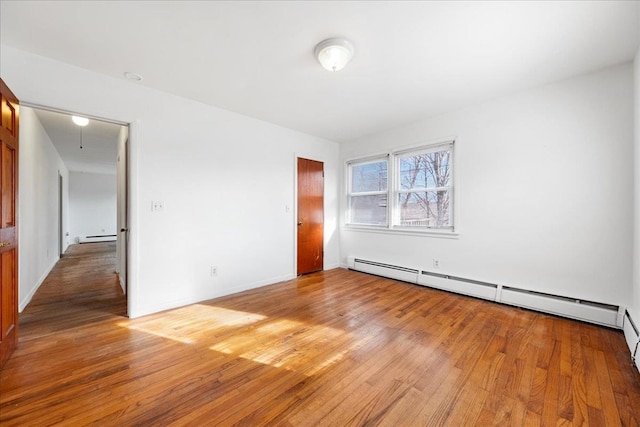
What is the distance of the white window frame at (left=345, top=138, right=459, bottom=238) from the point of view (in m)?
3.54

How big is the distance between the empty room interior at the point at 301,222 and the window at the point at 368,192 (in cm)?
20

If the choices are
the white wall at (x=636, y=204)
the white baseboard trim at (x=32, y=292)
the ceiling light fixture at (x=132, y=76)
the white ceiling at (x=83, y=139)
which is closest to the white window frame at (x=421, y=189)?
the white wall at (x=636, y=204)

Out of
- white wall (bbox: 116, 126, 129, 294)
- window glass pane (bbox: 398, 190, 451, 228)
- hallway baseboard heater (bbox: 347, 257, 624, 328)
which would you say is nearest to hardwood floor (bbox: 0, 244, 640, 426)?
hallway baseboard heater (bbox: 347, 257, 624, 328)

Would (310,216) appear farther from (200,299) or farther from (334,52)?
(334,52)

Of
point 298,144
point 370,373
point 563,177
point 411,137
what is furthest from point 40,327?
point 563,177

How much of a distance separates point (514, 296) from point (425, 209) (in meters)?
1.54

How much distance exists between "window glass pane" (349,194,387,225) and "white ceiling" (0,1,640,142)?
75.5 inches

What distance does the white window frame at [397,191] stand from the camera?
354 cm

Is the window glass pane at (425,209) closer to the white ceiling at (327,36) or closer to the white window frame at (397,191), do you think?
the white window frame at (397,191)

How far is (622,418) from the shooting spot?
1417mm

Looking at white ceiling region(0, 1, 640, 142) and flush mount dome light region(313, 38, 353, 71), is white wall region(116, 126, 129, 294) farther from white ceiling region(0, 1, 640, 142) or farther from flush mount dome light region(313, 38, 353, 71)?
flush mount dome light region(313, 38, 353, 71)

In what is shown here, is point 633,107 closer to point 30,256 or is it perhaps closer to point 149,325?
point 149,325

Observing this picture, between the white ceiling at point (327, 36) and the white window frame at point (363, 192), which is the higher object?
the white ceiling at point (327, 36)

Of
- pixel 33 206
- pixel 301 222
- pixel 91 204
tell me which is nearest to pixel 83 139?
pixel 33 206
